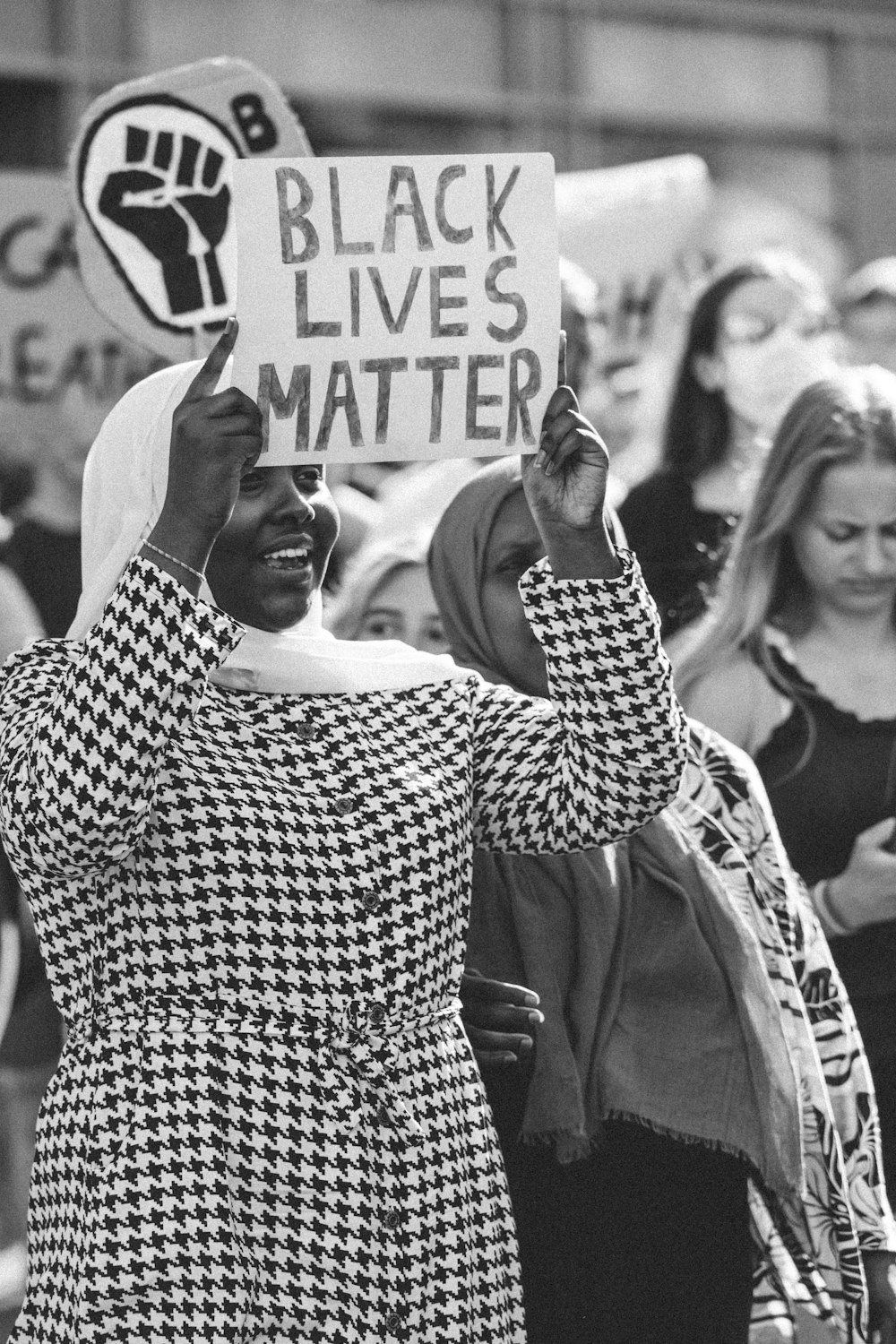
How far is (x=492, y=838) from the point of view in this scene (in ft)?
9.43

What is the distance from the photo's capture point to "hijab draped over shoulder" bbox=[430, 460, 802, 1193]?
10.4 ft

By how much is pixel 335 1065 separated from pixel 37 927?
36cm

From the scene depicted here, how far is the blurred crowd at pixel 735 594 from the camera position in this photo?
3434 mm

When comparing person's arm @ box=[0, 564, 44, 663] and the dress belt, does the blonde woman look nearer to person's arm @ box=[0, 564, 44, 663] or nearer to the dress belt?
the dress belt

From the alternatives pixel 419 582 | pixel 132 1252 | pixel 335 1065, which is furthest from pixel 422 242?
pixel 419 582

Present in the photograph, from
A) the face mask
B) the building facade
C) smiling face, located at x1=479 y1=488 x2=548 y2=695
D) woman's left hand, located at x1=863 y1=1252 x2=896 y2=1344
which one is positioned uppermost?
the building facade

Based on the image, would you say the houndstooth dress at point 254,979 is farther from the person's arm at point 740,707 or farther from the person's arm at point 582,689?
the person's arm at point 740,707

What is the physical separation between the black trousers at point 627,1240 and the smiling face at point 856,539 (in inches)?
49.6

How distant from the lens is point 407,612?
4512mm

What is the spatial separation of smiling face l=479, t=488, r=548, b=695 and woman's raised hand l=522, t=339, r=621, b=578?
0.66 meters

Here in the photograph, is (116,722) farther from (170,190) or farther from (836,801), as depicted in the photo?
(170,190)

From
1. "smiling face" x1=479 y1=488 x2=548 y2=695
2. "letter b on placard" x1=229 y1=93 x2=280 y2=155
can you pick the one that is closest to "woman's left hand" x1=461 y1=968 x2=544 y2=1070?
"smiling face" x1=479 y1=488 x2=548 y2=695

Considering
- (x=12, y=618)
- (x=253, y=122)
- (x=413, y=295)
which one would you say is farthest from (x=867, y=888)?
(x=12, y=618)

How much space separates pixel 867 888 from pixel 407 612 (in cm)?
107
